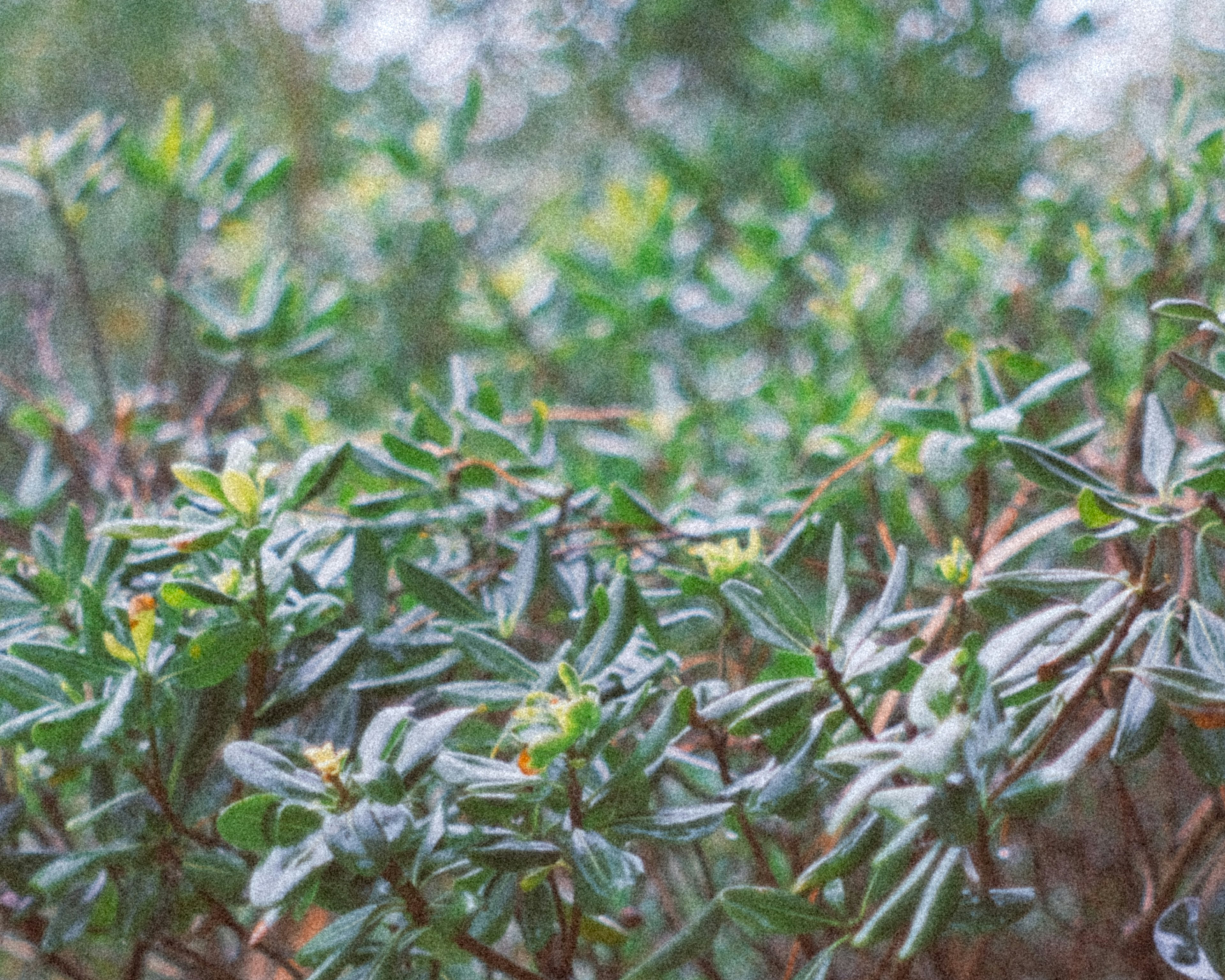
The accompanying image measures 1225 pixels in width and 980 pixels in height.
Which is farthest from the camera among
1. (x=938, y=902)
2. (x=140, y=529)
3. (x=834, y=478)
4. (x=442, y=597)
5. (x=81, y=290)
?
(x=81, y=290)

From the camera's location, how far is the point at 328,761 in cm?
51

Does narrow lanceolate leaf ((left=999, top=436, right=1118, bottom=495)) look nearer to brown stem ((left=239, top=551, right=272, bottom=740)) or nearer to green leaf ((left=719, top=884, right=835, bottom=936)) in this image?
green leaf ((left=719, top=884, right=835, bottom=936))

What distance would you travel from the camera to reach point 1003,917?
0.51m

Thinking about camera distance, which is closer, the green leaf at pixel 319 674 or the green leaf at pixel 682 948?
the green leaf at pixel 682 948

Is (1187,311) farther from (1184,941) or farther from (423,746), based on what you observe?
(423,746)

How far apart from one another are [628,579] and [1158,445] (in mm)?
341

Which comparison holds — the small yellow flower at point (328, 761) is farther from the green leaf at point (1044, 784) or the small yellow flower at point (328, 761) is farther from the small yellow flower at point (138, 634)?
the green leaf at point (1044, 784)

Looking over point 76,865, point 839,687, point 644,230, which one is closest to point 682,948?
point 839,687

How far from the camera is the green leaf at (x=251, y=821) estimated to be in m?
0.52

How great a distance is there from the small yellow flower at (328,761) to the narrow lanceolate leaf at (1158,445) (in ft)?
1.62

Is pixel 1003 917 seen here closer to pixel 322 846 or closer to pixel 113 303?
pixel 322 846

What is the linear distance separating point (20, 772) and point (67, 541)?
0.23 meters

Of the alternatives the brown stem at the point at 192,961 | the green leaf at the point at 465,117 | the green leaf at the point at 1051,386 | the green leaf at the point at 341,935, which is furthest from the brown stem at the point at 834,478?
the green leaf at the point at 465,117

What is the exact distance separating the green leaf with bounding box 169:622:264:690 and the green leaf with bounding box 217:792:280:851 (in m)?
0.09
